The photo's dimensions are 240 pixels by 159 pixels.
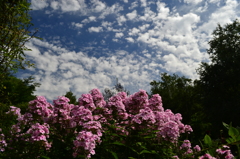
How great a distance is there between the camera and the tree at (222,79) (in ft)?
67.5

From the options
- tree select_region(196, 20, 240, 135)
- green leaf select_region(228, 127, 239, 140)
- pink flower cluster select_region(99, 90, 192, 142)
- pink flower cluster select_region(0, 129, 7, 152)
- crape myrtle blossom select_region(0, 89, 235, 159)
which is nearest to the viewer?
green leaf select_region(228, 127, 239, 140)

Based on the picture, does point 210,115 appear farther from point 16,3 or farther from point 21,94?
point 16,3

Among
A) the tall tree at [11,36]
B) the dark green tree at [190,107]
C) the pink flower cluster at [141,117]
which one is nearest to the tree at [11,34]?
the tall tree at [11,36]

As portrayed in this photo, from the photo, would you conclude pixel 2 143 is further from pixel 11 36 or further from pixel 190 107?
pixel 190 107

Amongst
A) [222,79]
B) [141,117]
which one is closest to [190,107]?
[222,79]

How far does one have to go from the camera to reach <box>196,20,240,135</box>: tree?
2058 cm

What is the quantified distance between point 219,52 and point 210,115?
769 cm

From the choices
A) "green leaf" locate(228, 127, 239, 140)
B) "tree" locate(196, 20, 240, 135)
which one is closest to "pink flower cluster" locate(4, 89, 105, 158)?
"green leaf" locate(228, 127, 239, 140)

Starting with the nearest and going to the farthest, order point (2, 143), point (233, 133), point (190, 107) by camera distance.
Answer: point (233, 133) → point (2, 143) → point (190, 107)

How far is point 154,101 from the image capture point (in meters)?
5.96

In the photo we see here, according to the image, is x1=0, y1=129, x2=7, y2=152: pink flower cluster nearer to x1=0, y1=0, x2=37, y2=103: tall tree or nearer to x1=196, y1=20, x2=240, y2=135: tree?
x1=0, y1=0, x2=37, y2=103: tall tree

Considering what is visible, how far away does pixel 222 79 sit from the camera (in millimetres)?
22812

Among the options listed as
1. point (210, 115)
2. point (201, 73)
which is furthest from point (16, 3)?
point (201, 73)

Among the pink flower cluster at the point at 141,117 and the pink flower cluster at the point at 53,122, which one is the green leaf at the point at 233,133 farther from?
the pink flower cluster at the point at 141,117
